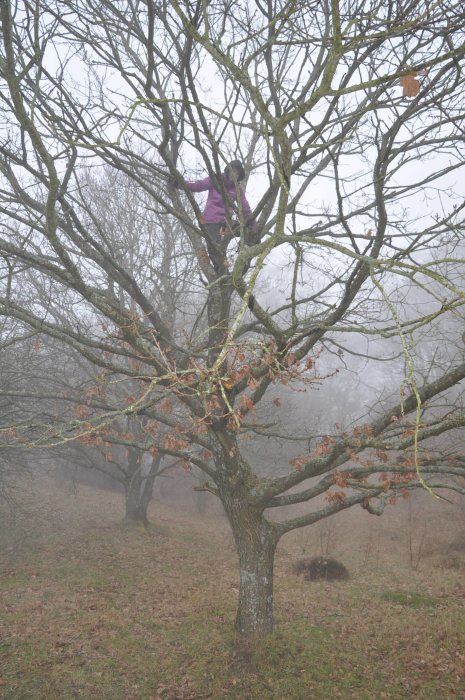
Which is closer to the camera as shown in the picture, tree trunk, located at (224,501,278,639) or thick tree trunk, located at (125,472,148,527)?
tree trunk, located at (224,501,278,639)

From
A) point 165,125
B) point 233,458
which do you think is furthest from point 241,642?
point 165,125

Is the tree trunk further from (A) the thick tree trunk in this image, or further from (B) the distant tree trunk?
(A) the thick tree trunk

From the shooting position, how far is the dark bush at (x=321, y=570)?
9.27m

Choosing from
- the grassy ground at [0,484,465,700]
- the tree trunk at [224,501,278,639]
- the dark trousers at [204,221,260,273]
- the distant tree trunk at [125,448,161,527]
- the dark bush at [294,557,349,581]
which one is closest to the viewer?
the grassy ground at [0,484,465,700]

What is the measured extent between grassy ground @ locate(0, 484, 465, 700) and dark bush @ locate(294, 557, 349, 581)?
0.99 ft

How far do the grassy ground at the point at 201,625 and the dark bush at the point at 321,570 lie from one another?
303 millimetres

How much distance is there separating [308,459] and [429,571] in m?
7.23

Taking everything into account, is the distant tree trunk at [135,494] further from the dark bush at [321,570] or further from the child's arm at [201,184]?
the child's arm at [201,184]

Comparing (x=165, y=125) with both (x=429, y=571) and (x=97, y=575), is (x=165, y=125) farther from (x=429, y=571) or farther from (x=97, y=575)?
(x=429, y=571)

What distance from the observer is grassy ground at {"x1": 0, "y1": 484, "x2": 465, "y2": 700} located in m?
4.99

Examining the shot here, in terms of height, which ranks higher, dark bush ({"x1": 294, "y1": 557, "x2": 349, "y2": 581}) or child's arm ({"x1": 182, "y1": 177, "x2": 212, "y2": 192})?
child's arm ({"x1": 182, "y1": 177, "x2": 212, "y2": 192})

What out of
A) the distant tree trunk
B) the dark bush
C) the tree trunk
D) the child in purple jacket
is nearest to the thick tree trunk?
the distant tree trunk

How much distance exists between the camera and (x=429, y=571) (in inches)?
406

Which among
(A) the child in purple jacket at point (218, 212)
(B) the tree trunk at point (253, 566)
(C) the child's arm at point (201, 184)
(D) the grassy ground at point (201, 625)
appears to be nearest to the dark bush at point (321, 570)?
(D) the grassy ground at point (201, 625)
